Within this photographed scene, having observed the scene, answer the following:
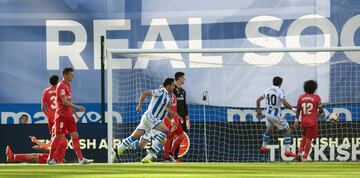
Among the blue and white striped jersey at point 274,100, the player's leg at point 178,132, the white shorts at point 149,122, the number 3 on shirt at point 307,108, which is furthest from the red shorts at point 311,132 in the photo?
the white shorts at point 149,122

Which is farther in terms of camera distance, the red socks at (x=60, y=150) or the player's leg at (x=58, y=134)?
the red socks at (x=60, y=150)

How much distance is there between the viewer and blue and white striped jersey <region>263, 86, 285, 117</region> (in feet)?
76.3

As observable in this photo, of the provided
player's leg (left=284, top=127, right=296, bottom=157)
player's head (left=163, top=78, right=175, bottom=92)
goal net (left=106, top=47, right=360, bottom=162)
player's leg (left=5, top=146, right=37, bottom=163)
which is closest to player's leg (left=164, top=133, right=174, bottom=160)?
goal net (left=106, top=47, right=360, bottom=162)

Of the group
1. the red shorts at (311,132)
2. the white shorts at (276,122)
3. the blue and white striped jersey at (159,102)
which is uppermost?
the blue and white striped jersey at (159,102)

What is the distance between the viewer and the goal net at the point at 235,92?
24047 mm

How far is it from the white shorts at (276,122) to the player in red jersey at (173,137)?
1.58m

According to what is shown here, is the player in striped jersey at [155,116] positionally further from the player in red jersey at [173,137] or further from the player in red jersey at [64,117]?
the player in red jersey at [64,117]

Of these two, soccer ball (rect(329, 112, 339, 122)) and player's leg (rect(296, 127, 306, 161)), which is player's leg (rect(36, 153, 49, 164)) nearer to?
player's leg (rect(296, 127, 306, 161))

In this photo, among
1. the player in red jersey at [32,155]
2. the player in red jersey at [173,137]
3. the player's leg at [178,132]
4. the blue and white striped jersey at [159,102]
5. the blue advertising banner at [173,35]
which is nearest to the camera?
the blue and white striped jersey at [159,102]

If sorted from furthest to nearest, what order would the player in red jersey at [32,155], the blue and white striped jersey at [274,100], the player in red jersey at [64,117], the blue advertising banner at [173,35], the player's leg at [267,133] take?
the blue advertising banner at [173,35] < the player in red jersey at [32,155] < the player's leg at [267,133] < the blue and white striped jersey at [274,100] < the player in red jersey at [64,117]

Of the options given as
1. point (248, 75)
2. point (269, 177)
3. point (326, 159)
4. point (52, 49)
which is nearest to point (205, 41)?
point (248, 75)

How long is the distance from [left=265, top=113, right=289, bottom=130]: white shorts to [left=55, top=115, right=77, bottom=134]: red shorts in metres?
3.97

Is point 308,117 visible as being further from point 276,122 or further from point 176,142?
point 176,142

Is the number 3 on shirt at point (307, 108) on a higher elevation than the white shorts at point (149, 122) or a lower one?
higher
